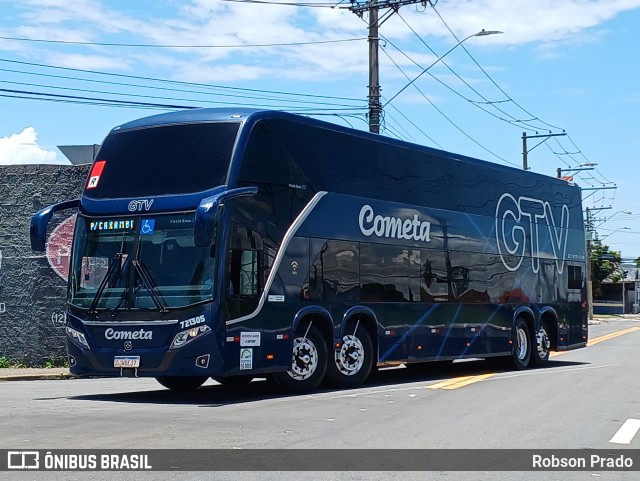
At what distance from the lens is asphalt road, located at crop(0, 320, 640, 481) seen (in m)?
9.45

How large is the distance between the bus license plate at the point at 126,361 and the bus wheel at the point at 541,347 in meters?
11.1

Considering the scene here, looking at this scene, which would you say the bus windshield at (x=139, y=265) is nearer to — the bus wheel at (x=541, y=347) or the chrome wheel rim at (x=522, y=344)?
the chrome wheel rim at (x=522, y=344)

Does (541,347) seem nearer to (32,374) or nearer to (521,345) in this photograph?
(521,345)

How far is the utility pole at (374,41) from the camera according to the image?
2555 centimetres

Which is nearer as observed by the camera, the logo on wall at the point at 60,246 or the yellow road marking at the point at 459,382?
the yellow road marking at the point at 459,382

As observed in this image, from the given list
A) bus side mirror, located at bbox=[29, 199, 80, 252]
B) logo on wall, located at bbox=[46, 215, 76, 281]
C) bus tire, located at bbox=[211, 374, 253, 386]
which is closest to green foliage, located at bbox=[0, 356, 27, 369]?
logo on wall, located at bbox=[46, 215, 76, 281]

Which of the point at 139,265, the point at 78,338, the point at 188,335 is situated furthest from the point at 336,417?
the point at 78,338

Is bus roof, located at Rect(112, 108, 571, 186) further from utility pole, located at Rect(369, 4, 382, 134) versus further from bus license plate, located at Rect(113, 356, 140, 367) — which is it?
utility pole, located at Rect(369, 4, 382, 134)

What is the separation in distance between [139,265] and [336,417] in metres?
3.77

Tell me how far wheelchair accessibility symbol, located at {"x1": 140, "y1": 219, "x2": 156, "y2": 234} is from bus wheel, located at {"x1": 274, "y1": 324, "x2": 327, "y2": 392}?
2809 millimetres

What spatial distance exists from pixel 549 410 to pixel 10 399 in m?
7.85

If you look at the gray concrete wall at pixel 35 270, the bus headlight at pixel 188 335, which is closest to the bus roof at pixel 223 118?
the bus headlight at pixel 188 335

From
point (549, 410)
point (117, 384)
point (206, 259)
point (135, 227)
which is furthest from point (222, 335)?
point (117, 384)

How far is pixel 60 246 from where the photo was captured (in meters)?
22.1
